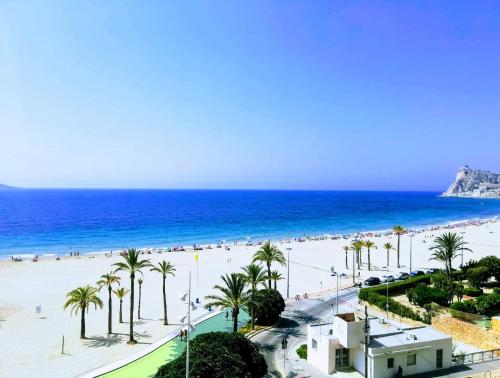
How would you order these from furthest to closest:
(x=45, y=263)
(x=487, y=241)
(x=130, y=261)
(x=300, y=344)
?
(x=487, y=241), (x=45, y=263), (x=130, y=261), (x=300, y=344)

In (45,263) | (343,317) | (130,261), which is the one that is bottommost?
(45,263)

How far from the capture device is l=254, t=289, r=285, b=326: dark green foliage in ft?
98.5

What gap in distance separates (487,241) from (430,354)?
221ft

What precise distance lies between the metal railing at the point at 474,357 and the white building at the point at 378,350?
2.26ft

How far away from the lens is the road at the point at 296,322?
80.8ft

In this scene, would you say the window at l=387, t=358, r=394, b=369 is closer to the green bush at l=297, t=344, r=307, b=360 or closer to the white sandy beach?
the green bush at l=297, t=344, r=307, b=360

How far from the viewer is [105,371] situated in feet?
73.4

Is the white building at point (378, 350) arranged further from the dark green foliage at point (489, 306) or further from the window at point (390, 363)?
the dark green foliage at point (489, 306)

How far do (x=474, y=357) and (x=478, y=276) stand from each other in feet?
54.1

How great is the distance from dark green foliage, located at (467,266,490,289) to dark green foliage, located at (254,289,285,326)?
2005 cm

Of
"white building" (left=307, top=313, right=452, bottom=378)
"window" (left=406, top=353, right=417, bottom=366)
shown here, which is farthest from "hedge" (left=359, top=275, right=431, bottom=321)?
"window" (left=406, top=353, right=417, bottom=366)

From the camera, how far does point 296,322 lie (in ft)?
103

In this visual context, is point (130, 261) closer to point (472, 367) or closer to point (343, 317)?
point (343, 317)

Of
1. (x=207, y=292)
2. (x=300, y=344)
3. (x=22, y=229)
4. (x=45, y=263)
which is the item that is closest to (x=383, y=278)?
(x=207, y=292)
